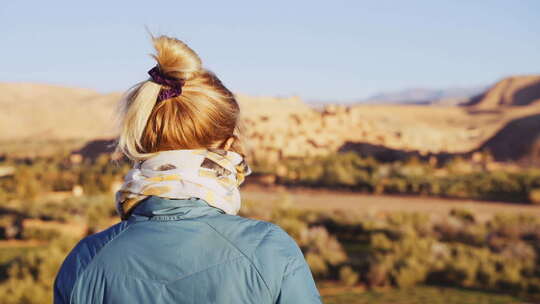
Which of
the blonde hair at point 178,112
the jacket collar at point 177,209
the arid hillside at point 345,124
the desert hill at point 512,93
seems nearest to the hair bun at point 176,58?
the blonde hair at point 178,112

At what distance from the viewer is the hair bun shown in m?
1.94

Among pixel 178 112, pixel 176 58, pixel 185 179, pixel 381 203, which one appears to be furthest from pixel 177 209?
pixel 381 203

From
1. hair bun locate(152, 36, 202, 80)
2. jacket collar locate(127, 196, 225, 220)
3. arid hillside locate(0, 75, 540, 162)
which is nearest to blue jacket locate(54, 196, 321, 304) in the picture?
jacket collar locate(127, 196, 225, 220)

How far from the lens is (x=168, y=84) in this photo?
192 centimetres

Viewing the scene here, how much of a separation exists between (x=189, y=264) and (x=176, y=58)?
625 millimetres

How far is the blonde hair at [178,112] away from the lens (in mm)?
1867

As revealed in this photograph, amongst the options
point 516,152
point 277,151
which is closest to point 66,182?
point 277,151

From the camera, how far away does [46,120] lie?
260 feet

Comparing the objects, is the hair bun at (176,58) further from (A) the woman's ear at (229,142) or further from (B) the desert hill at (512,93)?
(B) the desert hill at (512,93)

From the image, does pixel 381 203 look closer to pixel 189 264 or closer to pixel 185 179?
pixel 185 179

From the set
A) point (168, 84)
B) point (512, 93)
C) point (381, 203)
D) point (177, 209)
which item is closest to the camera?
point (177, 209)

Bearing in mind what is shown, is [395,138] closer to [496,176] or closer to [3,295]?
[496,176]

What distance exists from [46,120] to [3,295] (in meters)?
73.2

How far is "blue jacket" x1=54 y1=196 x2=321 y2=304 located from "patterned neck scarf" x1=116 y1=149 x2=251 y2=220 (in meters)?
0.05
